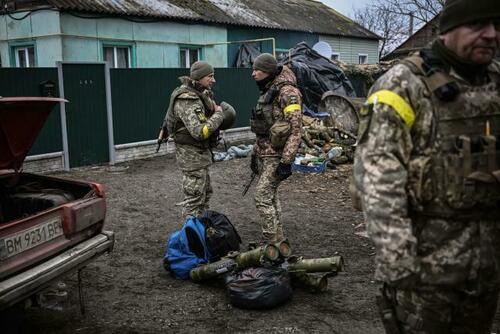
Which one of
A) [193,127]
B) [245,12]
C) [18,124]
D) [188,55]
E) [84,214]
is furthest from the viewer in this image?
[245,12]

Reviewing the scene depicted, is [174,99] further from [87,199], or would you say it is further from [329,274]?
[329,274]

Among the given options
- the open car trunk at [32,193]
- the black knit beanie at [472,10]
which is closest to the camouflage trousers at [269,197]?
the open car trunk at [32,193]

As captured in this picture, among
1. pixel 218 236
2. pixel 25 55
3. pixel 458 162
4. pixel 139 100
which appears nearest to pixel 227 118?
pixel 218 236

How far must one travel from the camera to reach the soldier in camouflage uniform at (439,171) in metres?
2.00

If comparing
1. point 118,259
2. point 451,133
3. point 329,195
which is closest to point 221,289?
point 118,259

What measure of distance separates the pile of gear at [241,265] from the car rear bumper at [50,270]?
81 cm

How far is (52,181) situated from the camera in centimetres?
429

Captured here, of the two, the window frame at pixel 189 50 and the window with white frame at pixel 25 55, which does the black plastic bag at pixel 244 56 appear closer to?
the window frame at pixel 189 50

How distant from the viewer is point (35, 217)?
340cm

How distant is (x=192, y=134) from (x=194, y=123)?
0.36ft

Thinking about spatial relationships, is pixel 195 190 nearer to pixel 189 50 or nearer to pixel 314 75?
pixel 314 75

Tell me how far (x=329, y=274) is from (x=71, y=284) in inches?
91.7

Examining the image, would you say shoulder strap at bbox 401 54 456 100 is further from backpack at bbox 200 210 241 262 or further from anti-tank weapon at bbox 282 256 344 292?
backpack at bbox 200 210 241 262

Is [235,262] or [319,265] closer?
[319,265]
